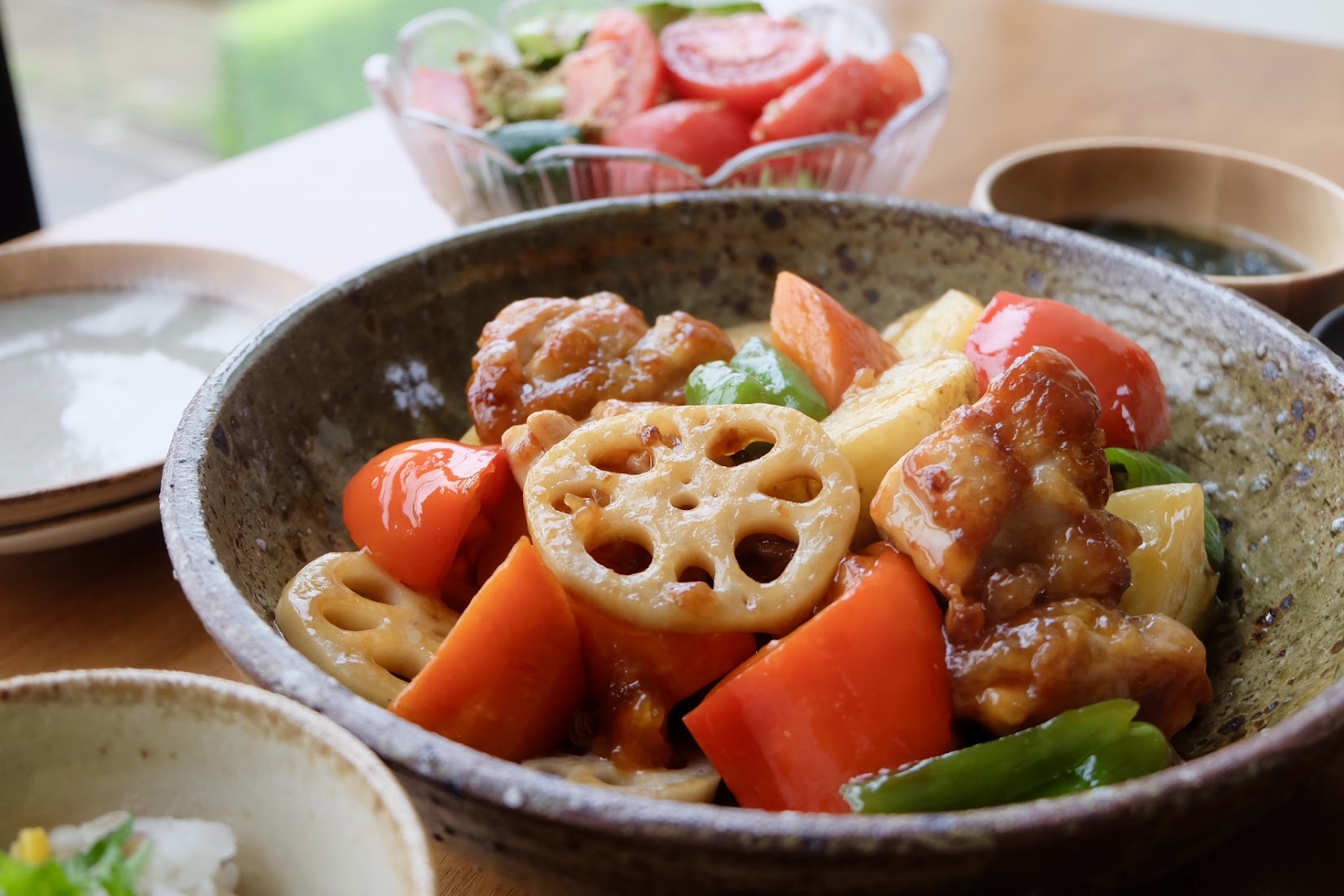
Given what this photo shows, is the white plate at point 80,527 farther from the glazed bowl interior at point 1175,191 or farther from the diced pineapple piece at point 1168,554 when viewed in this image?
the glazed bowl interior at point 1175,191

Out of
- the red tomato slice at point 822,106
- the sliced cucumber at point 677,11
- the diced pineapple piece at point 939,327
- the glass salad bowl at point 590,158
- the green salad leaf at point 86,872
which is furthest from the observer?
the sliced cucumber at point 677,11

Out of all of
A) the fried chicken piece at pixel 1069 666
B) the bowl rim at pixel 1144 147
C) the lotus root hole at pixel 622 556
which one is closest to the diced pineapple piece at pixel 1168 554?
the fried chicken piece at pixel 1069 666

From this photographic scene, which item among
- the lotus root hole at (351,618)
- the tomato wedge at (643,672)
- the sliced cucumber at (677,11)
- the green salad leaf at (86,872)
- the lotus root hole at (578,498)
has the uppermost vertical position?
the sliced cucumber at (677,11)

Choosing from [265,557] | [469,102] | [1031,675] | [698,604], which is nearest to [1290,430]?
[1031,675]

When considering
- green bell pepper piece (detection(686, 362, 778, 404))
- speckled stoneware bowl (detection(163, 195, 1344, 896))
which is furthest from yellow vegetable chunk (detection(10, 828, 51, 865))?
green bell pepper piece (detection(686, 362, 778, 404))

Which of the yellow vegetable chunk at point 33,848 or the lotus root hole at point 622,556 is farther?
the lotus root hole at point 622,556

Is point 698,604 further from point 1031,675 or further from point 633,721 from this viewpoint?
point 1031,675
